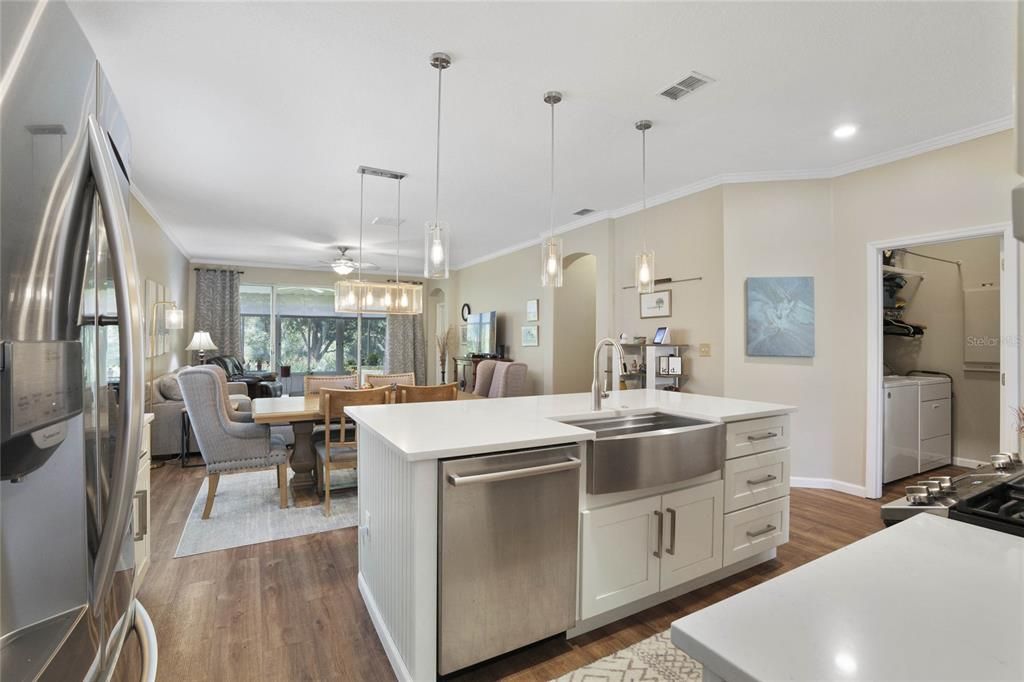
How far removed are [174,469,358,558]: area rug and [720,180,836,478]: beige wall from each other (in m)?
3.28

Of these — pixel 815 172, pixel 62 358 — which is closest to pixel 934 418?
pixel 815 172

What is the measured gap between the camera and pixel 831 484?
390cm

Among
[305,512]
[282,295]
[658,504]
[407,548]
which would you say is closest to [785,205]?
[658,504]

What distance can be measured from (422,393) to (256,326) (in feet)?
21.8

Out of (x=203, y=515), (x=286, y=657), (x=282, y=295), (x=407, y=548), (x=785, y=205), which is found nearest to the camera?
(x=407, y=548)

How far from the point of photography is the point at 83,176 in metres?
0.51

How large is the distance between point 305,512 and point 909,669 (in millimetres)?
3573

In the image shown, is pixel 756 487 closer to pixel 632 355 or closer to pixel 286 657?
pixel 286 657

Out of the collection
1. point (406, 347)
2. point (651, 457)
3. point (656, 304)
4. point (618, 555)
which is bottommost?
point (618, 555)

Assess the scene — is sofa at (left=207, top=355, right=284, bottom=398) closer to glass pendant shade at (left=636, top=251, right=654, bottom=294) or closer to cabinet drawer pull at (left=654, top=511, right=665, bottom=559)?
glass pendant shade at (left=636, top=251, right=654, bottom=294)

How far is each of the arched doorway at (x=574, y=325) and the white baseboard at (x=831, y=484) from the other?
2.92 metres

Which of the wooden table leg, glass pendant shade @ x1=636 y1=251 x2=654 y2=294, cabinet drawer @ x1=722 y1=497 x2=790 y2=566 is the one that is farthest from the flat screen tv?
cabinet drawer @ x1=722 y1=497 x2=790 y2=566

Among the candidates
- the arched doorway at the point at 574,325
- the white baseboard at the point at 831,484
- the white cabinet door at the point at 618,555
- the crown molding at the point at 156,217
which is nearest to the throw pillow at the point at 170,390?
the crown molding at the point at 156,217

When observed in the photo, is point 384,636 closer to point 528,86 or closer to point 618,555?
point 618,555
